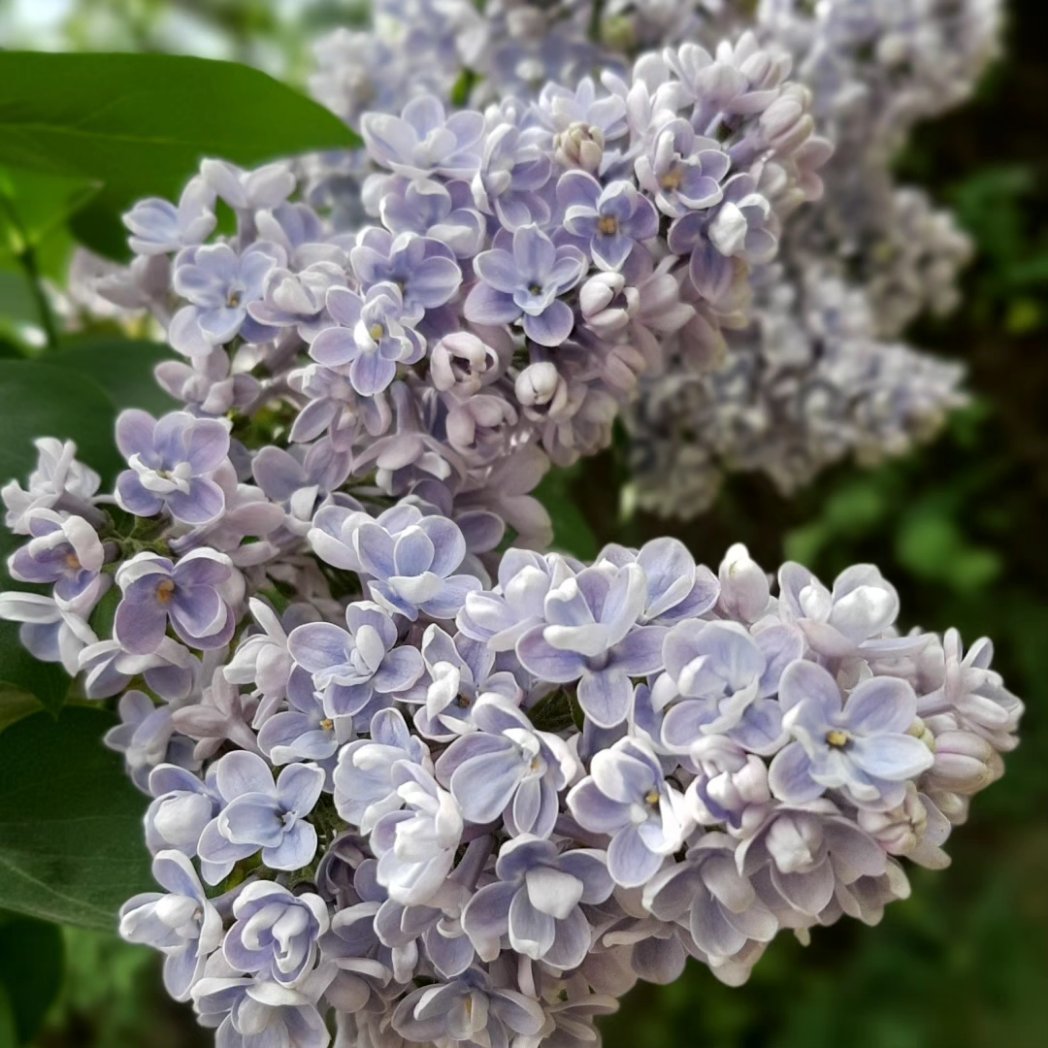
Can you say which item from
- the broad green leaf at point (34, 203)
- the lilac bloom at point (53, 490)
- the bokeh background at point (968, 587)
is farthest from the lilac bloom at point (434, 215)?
the bokeh background at point (968, 587)

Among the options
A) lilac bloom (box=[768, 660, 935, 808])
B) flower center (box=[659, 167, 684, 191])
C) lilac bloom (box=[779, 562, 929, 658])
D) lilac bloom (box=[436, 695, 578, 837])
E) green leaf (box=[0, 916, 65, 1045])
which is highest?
flower center (box=[659, 167, 684, 191])

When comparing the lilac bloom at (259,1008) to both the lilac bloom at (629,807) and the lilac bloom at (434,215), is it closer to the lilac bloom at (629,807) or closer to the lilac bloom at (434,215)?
the lilac bloom at (629,807)

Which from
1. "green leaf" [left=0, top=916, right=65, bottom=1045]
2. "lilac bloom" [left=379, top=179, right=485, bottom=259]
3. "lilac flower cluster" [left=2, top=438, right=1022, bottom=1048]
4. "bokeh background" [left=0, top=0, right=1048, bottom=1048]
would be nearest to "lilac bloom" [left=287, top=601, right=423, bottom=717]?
"lilac flower cluster" [left=2, top=438, right=1022, bottom=1048]

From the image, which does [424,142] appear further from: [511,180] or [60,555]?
[60,555]

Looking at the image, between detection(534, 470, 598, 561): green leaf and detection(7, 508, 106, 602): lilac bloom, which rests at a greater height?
detection(7, 508, 106, 602): lilac bloom

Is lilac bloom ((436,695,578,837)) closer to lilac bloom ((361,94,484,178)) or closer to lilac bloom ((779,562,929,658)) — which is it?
lilac bloom ((779,562,929,658))

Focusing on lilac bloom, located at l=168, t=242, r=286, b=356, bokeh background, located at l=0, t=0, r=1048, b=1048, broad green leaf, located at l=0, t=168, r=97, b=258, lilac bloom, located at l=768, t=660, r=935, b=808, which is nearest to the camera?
lilac bloom, located at l=768, t=660, r=935, b=808
